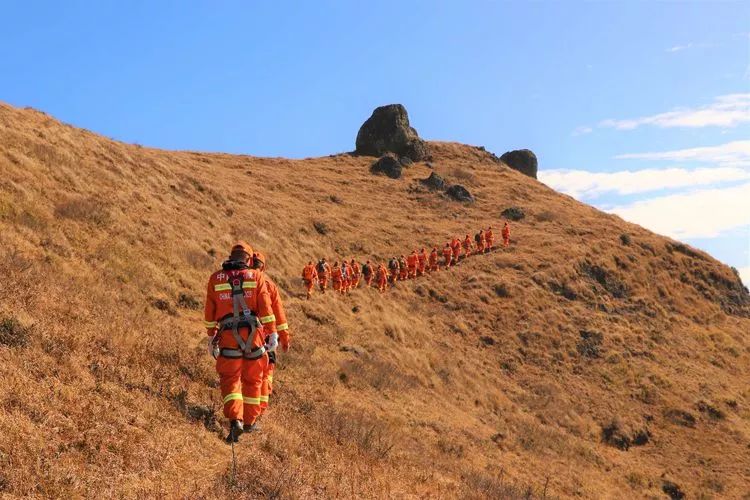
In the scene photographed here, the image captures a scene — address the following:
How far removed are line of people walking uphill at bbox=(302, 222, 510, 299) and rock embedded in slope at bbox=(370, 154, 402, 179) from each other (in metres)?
14.5

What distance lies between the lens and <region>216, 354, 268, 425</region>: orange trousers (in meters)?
6.80

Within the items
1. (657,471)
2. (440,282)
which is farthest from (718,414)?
(440,282)

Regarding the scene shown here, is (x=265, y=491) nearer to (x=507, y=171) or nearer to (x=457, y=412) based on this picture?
(x=457, y=412)

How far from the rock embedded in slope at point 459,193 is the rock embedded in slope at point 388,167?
5.30 metres

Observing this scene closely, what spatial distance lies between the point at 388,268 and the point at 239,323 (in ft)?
77.0

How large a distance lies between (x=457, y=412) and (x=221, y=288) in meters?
11.4

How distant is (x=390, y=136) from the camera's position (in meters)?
58.8

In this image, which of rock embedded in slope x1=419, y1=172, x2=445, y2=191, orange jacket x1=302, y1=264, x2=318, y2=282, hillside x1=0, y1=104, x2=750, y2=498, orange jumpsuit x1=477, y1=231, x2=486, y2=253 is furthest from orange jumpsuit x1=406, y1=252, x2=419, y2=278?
rock embedded in slope x1=419, y1=172, x2=445, y2=191

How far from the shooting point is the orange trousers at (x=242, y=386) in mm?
6805

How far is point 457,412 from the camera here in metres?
16.9

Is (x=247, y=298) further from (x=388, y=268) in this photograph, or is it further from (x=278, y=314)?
(x=388, y=268)

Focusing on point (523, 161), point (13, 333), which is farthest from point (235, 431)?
point (523, 161)

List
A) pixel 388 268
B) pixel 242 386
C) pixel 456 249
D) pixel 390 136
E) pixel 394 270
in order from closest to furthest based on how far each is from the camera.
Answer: pixel 242 386, pixel 394 270, pixel 388 268, pixel 456 249, pixel 390 136

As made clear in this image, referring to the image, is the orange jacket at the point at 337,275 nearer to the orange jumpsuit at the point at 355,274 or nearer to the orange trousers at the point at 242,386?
the orange jumpsuit at the point at 355,274
